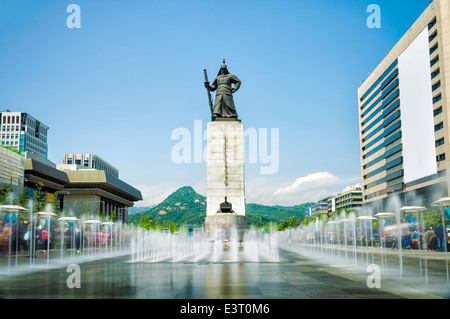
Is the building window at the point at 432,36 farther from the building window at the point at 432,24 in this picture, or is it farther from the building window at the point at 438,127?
the building window at the point at 438,127

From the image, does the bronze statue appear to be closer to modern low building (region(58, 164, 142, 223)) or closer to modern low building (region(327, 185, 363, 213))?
modern low building (region(58, 164, 142, 223))

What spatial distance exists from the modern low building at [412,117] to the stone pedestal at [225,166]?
2426cm

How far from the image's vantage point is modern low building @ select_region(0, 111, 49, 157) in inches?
5876

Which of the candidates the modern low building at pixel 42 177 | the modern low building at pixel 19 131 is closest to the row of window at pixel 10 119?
the modern low building at pixel 19 131

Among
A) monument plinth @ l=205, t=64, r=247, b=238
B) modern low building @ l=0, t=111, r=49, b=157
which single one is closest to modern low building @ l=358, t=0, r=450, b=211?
monument plinth @ l=205, t=64, r=247, b=238

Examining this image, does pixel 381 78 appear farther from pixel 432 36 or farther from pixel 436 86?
pixel 436 86

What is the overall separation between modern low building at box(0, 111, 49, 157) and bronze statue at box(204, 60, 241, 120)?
107 m

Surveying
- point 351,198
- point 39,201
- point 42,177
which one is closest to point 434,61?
point 39,201

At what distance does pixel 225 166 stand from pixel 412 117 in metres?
34.3

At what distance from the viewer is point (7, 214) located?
99.1 ft

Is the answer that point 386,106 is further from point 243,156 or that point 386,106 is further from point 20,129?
point 20,129

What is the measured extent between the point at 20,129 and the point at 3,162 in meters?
107

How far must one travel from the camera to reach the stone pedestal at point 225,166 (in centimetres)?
5509
